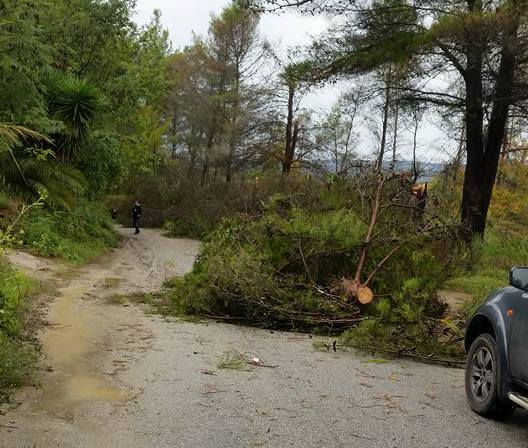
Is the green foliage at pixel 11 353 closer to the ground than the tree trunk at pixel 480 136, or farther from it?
closer to the ground

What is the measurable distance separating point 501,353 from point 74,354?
4.90 m

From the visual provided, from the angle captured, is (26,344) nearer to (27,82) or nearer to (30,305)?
(30,305)

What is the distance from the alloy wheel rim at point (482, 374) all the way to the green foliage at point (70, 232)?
1182cm

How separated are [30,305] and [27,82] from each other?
363 centimetres

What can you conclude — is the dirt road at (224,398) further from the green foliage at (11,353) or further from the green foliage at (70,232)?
the green foliage at (70,232)

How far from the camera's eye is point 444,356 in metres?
7.77

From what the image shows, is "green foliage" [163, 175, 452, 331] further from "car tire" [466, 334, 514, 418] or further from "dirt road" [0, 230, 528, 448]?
"car tire" [466, 334, 514, 418]

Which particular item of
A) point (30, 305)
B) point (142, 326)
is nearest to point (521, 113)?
point (142, 326)

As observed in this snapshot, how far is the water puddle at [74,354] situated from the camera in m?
5.80

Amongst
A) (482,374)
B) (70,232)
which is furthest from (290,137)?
(482,374)

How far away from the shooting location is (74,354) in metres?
7.38

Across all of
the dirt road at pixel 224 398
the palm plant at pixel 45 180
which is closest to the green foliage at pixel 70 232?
the palm plant at pixel 45 180

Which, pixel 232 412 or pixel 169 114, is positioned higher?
pixel 169 114

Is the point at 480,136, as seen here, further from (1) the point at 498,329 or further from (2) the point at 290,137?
(2) the point at 290,137
